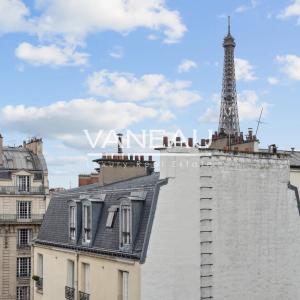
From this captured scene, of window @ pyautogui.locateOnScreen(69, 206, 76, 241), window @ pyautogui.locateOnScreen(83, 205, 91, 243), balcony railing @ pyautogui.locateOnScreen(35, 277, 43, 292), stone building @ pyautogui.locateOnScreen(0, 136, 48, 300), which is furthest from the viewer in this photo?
stone building @ pyautogui.locateOnScreen(0, 136, 48, 300)

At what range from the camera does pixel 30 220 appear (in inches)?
2014

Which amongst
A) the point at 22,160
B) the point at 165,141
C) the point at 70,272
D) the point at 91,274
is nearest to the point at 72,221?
the point at 70,272

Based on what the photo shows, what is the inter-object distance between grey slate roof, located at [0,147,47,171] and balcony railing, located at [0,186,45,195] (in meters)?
1.97

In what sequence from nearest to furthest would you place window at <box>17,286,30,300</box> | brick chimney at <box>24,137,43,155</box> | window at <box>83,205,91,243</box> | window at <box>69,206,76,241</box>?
window at <box>83,205,91,243</box> → window at <box>69,206,76,241</box> → window at <box>17,286,30,300</box> → brick chimney at <box>24,137,43,155</box>

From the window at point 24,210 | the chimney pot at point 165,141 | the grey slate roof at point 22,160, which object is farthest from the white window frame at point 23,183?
the chimney pot at point 165,141

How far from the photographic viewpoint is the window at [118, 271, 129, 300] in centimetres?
2041

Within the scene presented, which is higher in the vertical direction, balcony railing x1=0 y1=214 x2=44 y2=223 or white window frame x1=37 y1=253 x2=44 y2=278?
balcony railing x1=0 y1=214 x2=44 y2=223

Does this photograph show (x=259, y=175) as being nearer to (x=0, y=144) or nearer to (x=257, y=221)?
(x=257, y=221)

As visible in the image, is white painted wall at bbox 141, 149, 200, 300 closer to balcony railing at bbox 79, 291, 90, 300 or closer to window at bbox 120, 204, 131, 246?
window at bbox 120, 204, 131, 246

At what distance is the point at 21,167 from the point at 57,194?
2453 cm

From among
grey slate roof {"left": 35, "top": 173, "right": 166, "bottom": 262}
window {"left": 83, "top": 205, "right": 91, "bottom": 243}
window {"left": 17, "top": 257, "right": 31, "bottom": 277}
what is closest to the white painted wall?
grey slate roof {"left": 35, "top": 173, "right": 166, "bottom": 262}

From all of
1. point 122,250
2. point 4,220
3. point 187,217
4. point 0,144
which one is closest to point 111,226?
point 122,250

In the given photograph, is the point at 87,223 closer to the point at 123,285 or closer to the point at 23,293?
the point at 123,285

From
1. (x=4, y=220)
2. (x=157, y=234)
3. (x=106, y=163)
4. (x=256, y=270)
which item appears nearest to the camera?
(x=157, y=234)
